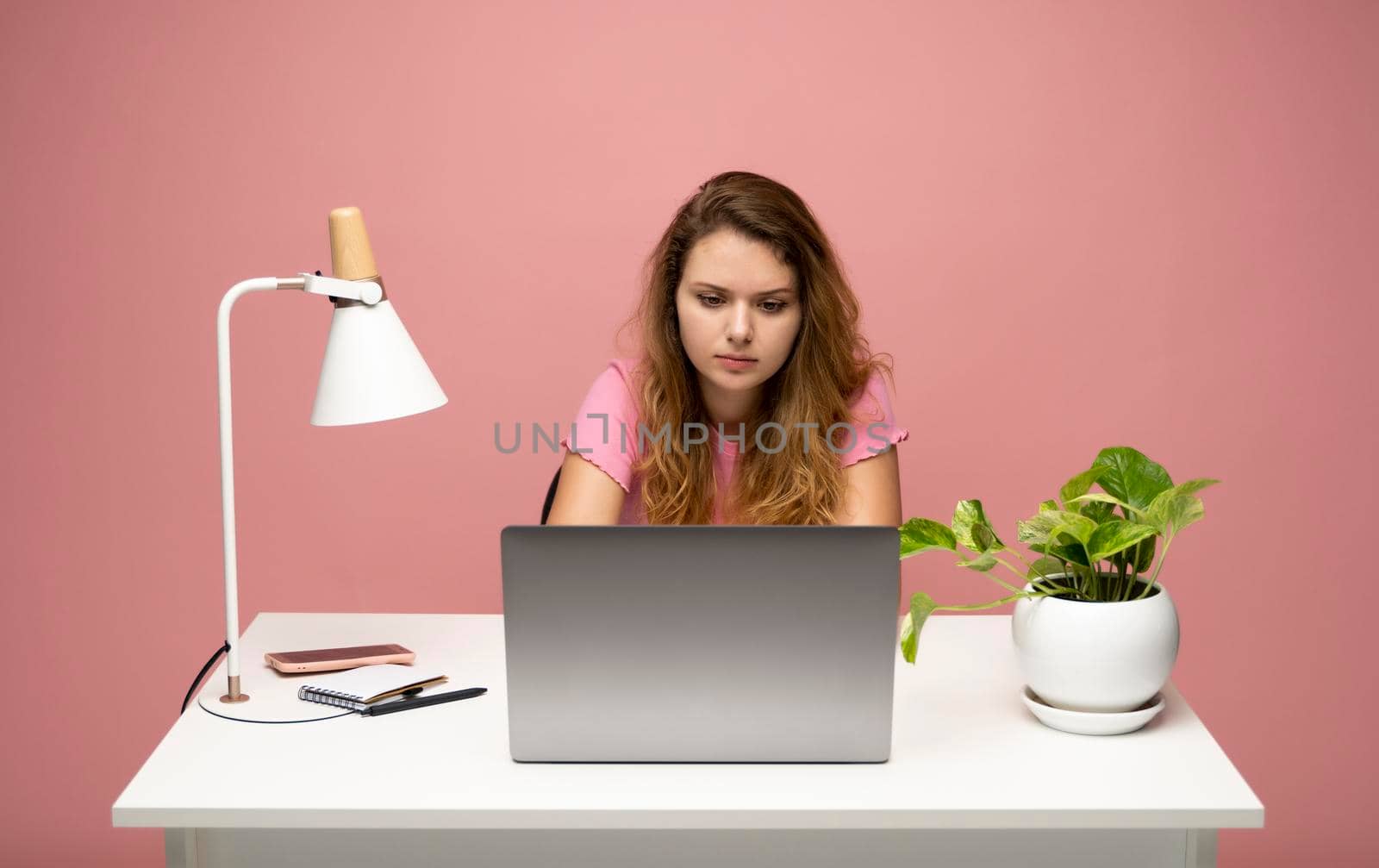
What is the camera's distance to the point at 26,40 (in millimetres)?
3121

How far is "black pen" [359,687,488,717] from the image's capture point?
5.55ft

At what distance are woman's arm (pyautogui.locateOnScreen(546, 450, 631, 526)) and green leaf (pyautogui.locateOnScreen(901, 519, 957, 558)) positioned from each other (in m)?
0.85

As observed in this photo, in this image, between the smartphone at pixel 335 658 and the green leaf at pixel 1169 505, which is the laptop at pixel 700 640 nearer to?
the green leaf at pixel 1169 505

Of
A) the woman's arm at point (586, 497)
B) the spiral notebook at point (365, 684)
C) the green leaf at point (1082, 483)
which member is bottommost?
the spiral notebook at point (365, 684)

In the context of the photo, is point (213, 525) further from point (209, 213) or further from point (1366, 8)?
point (1366, 8)

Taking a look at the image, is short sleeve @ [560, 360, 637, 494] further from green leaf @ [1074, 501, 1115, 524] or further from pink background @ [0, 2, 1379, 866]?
green leaf @ [1074, 501, 1115, 524]

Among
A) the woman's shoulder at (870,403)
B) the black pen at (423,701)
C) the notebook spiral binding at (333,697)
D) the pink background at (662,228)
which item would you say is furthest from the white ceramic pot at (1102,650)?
the pink background at (662,228)

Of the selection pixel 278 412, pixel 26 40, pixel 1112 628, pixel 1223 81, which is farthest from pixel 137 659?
pixel 1223 81

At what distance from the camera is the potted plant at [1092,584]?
156cm

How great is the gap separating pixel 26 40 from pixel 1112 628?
8.97 feet

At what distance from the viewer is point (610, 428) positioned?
96.0 inches

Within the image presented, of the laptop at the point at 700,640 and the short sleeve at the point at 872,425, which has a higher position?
the short sleeve at the point at 872,425

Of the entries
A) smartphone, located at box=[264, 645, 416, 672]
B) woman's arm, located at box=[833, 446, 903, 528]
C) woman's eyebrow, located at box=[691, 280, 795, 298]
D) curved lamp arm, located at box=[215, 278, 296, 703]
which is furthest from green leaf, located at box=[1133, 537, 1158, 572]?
curved lamp arm, located at box=[215, 278, 296, 703]

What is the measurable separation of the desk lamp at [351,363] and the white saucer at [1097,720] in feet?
2.67
